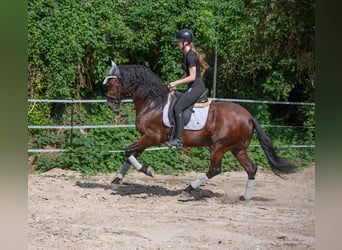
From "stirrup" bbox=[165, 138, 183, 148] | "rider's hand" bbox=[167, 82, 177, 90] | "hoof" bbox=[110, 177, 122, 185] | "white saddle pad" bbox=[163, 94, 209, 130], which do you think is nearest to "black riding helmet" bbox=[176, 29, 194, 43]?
"rider's hand" bbox=[167, 82, 177, 90]

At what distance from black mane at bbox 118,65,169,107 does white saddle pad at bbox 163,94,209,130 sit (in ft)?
0.23

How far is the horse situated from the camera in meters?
4.61

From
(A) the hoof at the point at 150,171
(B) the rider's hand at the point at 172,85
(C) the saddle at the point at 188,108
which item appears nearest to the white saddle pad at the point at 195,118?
(C) the saddle at the point at 188,108

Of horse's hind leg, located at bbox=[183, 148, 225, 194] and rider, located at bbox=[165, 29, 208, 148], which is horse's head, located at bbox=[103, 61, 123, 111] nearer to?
rider, located at bbox=[165, 29, 208, 148]

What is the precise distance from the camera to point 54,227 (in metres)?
4.25

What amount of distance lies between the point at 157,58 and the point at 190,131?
58 cm

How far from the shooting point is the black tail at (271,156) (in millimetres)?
4805

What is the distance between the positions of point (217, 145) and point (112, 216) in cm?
94

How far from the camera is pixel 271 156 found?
4.82 meters

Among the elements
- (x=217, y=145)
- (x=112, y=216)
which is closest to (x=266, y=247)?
(x=217, y=145)

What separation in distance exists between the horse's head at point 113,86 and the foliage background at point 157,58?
0.05 metres

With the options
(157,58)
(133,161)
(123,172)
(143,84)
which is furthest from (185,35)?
(123,172)

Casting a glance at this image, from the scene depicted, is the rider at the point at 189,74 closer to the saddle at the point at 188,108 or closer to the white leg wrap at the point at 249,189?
the saddle at the point at 188,108
